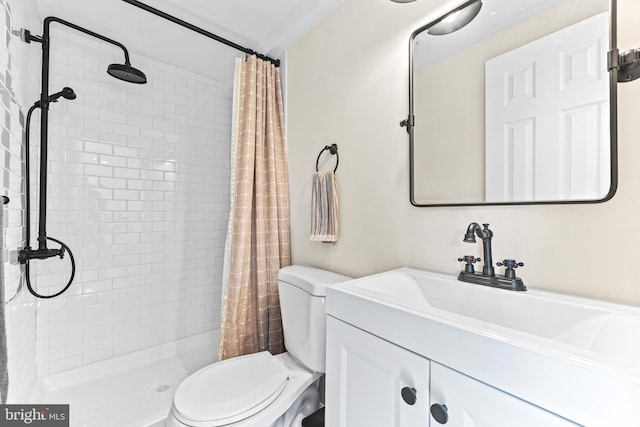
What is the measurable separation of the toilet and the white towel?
0.20m

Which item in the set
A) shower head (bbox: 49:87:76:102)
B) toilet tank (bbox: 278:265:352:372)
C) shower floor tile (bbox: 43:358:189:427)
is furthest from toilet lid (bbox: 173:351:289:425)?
shower head (bbox: 49:87:76:102)

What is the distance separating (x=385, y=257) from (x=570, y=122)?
80cm

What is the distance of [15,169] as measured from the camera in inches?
50.4

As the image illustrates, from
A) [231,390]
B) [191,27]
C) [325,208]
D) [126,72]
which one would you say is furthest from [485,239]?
[126,72]

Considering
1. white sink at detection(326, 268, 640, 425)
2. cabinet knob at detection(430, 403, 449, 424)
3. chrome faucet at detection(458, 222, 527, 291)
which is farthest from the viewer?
chrome faucet at detection(458, 222, 527, 291)

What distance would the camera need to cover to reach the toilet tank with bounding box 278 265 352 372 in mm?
1293

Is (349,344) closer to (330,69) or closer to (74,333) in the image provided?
(330,69)

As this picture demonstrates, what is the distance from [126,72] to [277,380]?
6.24ft

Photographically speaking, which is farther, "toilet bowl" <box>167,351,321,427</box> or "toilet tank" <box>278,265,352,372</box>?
"toilet tank" <box>278,265,352,372</box>

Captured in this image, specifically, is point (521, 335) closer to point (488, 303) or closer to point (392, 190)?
point (488, 303)

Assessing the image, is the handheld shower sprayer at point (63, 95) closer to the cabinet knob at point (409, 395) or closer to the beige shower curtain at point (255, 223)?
the beige shower curtain at point (255, 223)

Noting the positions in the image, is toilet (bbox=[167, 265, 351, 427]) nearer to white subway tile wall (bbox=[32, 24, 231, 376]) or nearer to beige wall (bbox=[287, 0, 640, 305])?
beige wall (bbox=[287, 0, 640, 305])

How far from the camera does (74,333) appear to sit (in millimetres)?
1785

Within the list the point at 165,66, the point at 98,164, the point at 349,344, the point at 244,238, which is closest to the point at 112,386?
the point at 244,238
